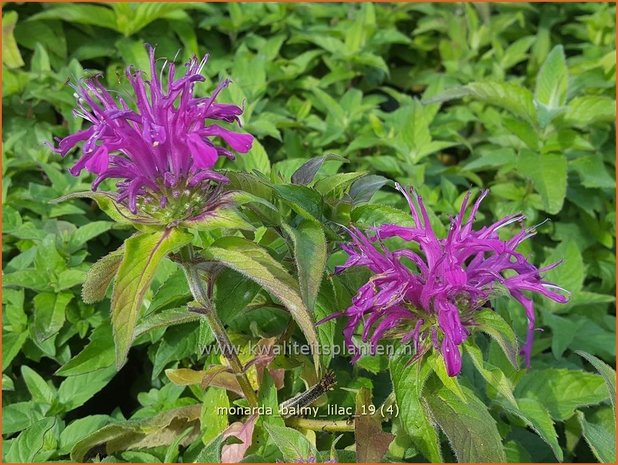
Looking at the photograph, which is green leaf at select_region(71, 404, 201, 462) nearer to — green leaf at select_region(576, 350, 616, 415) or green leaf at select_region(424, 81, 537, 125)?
green leaf at select_region(576, 350, 616, 415)

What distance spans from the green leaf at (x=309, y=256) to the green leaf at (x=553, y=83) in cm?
142

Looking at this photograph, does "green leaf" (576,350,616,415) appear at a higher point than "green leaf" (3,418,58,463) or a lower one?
higher

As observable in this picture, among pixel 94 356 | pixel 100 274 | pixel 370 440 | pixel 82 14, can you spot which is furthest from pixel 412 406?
pixel 82 14

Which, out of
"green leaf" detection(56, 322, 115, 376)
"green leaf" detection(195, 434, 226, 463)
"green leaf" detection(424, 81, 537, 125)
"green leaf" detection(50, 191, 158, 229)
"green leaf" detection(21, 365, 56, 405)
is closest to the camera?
"green leaf" detection(50, 191, 158, 229)

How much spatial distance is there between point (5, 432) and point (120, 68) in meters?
1.43

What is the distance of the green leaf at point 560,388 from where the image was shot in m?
1.57

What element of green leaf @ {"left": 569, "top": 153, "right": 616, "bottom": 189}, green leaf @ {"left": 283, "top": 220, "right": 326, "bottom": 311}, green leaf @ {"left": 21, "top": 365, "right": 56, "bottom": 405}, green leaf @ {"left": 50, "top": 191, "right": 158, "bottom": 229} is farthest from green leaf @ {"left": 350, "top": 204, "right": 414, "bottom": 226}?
green leaf @ {"left": 569, "top": 153, "right": 616, "bottom": 189}

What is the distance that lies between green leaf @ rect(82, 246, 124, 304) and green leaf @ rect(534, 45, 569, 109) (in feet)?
5.33

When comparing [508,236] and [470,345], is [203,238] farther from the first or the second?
[508,236]

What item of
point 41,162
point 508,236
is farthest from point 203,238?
point 508,236

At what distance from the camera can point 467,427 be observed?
4.03 ft

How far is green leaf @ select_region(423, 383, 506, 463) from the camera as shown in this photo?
1.21m

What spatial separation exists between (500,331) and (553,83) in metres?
1.41

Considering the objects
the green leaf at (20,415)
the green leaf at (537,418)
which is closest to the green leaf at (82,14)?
the green leaf at (20,415)
